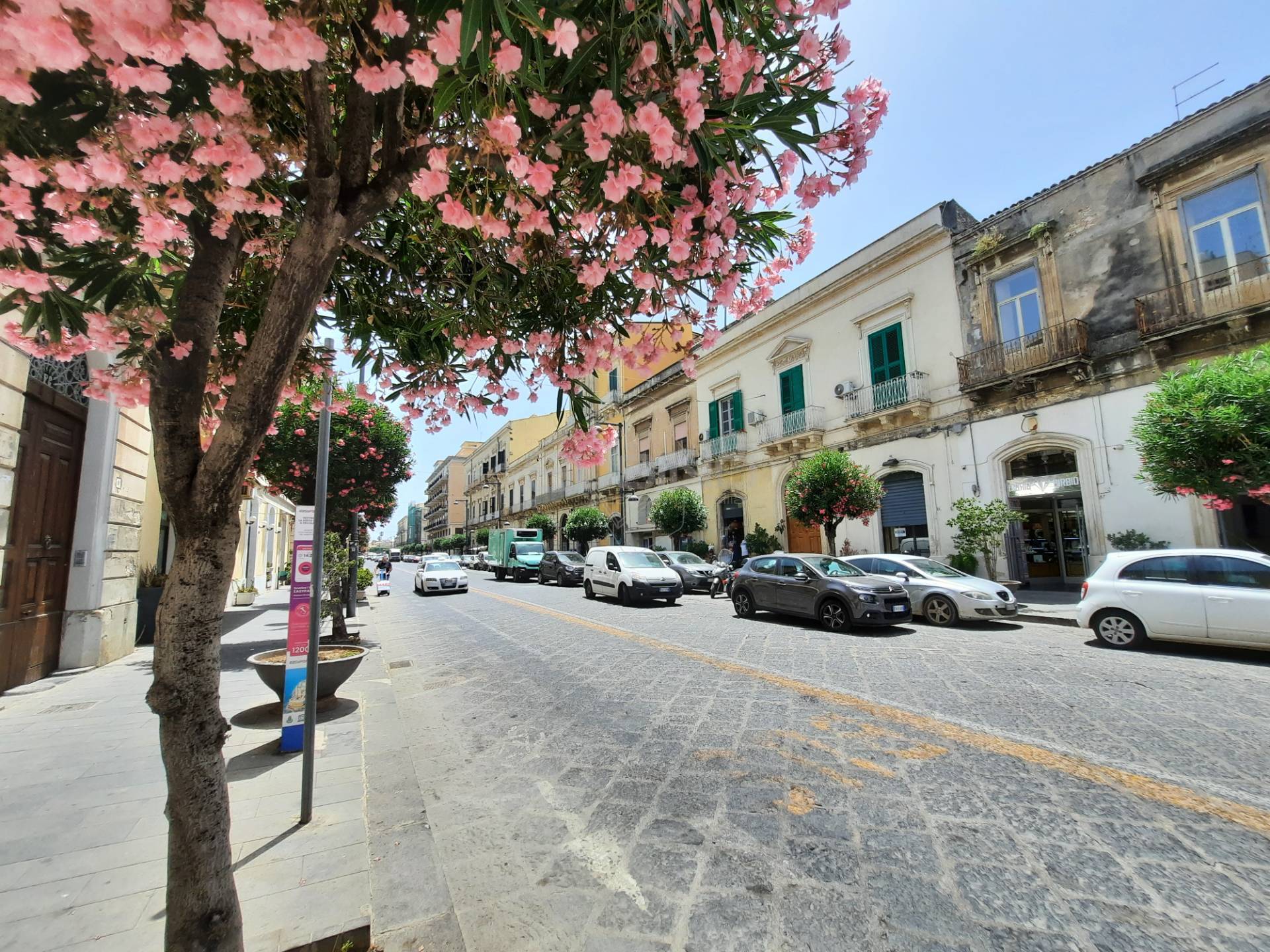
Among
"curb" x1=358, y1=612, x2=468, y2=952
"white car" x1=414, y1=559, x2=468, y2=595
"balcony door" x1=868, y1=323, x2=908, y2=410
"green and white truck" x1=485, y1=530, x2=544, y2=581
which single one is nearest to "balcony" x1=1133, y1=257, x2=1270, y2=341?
"balcony door" x1=868, y1=323, x2=908, y2=410

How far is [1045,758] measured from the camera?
3744mm

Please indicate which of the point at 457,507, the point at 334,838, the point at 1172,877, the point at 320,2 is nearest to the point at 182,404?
the point at 320,2

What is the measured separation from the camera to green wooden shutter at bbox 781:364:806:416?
1984 centimetres

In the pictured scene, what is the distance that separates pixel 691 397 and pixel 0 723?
23642mm

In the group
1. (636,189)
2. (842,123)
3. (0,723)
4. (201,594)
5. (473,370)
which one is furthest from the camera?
(0,723)

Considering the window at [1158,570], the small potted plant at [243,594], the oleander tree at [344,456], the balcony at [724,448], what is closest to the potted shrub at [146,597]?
the oleander tree at [344,456]

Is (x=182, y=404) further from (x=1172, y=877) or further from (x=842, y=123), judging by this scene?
(x=1172, y=877)

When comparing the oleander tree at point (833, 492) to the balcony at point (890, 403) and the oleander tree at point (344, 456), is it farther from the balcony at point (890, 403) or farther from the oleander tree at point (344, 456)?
the oleander tree at point (344, 456)

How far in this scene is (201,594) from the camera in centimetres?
182

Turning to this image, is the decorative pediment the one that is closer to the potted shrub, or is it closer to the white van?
the white van

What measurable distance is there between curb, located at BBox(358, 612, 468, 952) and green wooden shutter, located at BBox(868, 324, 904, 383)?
16.2 meters

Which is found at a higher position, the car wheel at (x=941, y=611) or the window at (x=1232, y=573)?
the window at (x=1232, y=573)

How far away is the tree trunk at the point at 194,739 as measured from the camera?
1774 millimetres

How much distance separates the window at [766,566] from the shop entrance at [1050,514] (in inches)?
266
